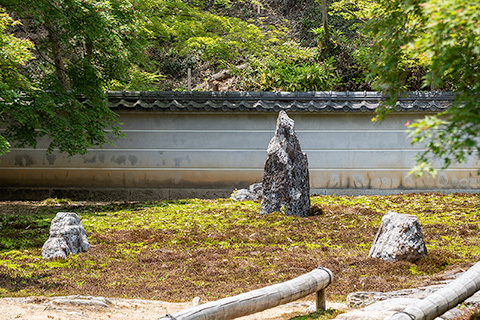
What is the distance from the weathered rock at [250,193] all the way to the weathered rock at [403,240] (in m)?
4.68

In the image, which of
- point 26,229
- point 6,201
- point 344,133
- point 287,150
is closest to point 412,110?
point 344,133

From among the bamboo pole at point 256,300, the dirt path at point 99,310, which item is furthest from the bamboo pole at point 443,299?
the dirt path at point 99,310

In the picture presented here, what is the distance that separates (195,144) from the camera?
11.9 meters

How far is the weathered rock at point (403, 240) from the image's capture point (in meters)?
6.03

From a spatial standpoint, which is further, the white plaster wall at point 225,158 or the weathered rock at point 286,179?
the white plaster wall at point 225,158

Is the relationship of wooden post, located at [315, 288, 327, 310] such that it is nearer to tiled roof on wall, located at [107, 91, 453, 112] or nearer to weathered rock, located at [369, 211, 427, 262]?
weathered rock, located at [369, 211, 427, 262]

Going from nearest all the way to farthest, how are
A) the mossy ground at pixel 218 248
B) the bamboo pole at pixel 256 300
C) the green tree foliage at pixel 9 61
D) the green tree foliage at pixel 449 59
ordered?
the green tree foliage at pixel 449 59 < the bamboo pole at pixel 256 300 < the mossy ground at pixel 218 248 < the green tree foliage at pixel 9 61

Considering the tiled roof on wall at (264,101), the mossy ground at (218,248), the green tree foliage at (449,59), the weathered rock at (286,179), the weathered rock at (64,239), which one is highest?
the tiled roof on wall at (264,101)

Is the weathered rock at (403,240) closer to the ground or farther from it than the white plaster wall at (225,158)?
closer to the ground

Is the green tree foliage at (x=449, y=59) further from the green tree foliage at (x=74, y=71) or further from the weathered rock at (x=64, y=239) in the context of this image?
the green tree foliage at (x=74, y=71)

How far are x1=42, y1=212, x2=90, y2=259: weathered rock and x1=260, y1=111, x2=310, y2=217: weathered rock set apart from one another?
3.51 m

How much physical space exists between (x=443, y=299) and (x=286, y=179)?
5.29 meters

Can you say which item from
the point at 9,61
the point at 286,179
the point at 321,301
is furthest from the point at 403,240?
the point at 9,61

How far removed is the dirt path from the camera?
4020mm
